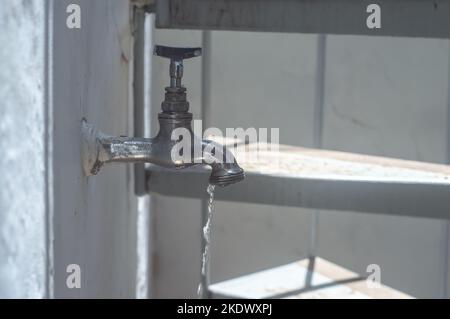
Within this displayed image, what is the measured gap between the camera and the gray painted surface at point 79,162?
2.12 ft

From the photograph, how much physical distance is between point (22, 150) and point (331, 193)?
633 mm

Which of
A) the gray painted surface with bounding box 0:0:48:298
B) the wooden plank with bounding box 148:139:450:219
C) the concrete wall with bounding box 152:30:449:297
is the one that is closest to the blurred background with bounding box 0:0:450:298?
the concrete wall with bounding box 152:30:449:297

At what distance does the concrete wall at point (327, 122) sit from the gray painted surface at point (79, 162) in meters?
0.93

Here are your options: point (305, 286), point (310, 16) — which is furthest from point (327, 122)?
point (310, 16)

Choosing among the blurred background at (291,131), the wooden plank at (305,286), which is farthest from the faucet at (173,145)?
the wooden plank at (305,286)

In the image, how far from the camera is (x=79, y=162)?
75cm

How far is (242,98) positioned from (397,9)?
1295 mm

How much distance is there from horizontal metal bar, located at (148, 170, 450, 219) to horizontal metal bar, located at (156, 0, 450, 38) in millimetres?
248

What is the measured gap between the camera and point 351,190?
3.63 ft

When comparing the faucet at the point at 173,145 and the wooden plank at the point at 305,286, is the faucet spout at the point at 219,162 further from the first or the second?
the wooden plank at the point at 305,286

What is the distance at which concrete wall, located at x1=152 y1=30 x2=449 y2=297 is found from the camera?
81.5 inches

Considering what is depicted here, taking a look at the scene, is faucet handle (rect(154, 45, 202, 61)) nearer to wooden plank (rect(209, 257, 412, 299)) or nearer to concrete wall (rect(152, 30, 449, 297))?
wooden plank (rect(209, 257, 412, 299))
